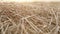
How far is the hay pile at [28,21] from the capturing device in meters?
0.84

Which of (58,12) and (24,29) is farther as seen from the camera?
(58,12)

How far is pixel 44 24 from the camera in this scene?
0.88 m

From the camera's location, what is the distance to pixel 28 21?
35.0 inches

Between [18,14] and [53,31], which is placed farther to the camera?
[18,14]

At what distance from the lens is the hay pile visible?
2.76 ft

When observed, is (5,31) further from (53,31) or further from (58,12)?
(58,12)

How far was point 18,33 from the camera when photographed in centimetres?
83

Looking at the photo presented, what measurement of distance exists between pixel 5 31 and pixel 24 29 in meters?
0.11

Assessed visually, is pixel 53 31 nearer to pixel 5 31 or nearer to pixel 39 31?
pixel 39 31

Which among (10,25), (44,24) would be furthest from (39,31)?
(10,25)

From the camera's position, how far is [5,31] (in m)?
0.84

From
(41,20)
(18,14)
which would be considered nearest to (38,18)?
(41,20)

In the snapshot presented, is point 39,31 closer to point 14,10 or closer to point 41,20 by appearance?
point 41,20

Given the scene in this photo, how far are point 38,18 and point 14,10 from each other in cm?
19
